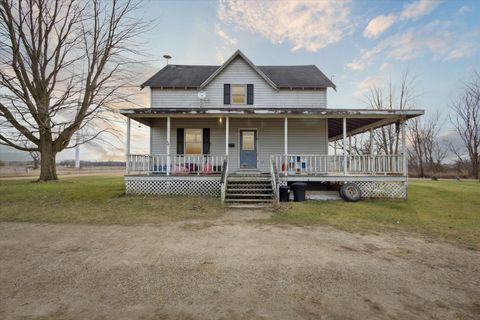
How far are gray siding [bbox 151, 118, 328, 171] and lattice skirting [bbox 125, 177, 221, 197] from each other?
258 centimetres

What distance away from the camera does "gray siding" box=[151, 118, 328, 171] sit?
531 inches

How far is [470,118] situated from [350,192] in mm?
32137

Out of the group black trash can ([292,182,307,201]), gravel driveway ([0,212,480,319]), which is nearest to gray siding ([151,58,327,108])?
black trash can ([292,182,307,201])

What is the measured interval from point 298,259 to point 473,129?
38850 mm

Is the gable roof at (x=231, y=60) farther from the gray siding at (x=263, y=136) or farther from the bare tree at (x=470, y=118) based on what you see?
the bare tree at (x=470, y=118)

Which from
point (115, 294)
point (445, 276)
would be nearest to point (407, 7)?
point (445, 276)

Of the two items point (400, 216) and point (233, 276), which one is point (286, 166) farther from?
point (233, 276)

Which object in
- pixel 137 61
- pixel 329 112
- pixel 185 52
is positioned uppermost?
pixel 185 52

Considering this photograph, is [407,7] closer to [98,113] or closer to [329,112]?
[329,112]

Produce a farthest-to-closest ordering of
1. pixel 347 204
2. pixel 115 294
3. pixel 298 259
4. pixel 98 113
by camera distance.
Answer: pixel 98 113, pixel 347 204, pixel 298 259, pixel 115 294

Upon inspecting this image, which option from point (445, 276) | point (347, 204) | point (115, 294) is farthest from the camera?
point (347, 204)

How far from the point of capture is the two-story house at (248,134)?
36.2ft

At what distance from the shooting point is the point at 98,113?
50.1 feet

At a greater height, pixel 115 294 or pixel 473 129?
pixel 473 129
